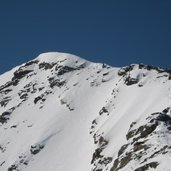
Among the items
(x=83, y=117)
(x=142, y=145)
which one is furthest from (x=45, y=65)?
(x=142, y=145)

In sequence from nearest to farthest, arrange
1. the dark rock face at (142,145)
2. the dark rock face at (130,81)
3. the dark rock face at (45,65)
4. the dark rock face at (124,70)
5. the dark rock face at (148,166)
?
the dark rock face at (148,166) → the dark rock face at (142,145) → the dark rock face at (130,81) → the dark rock face at (124,70) → the dark rock face at (45,65)

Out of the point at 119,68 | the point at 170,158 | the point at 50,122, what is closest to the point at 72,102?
the point at 50,122

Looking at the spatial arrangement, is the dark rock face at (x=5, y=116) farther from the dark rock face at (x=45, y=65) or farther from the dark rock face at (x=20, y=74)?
the dark rock face at (x=45, y=65)

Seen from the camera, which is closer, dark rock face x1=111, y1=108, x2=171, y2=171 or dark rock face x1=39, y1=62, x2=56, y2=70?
dark rock face x1=111, y1=108, x2=171, y2=171

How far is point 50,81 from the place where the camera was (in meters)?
87.5

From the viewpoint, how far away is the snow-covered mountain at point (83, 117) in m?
48.5

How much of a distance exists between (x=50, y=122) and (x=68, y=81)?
1411 centimetres

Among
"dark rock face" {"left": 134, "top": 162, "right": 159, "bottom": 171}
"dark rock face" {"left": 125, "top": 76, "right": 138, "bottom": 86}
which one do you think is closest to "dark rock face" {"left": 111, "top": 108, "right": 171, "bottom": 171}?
"dark rock face" {"left": 134, "top": 162, "right": 159, "bottom": 171}

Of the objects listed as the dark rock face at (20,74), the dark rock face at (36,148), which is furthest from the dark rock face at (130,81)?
the dark rock face at (20,74)

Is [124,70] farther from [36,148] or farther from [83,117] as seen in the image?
[36,148]

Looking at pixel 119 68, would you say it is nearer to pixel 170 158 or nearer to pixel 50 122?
pixel 50 122

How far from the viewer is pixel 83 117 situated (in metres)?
74.4

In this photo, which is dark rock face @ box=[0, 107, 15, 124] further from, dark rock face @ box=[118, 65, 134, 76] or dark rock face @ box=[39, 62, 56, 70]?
dark rock face @ box=[118, 65, 134, 76]

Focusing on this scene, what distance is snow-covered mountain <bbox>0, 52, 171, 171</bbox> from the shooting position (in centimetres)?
4850
